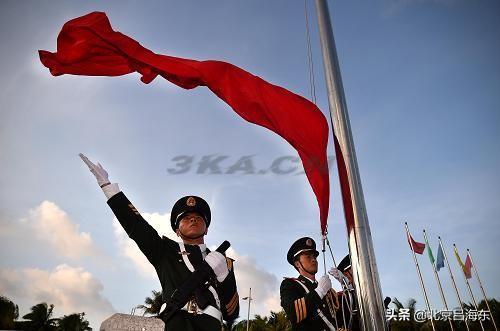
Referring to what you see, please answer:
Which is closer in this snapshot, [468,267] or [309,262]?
[309,262]

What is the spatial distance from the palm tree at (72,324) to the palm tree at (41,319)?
137 cm

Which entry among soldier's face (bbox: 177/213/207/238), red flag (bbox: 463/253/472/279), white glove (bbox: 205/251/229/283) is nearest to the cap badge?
soldier's face (bbox: 177/213/207/238)

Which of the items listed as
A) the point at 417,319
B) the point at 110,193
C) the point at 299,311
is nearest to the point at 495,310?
the point at 417,319

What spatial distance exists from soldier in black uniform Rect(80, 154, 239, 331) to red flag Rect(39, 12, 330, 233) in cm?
136

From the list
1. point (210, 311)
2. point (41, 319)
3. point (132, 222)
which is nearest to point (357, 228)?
point (210, 311)

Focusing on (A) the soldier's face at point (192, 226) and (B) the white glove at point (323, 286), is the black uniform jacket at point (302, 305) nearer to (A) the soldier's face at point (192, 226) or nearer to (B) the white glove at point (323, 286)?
(B) the white glove at point (323, 286)

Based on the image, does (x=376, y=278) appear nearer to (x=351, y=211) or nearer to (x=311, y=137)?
(x=351, y=211)

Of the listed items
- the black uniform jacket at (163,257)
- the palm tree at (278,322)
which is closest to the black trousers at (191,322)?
the black uniform jacket at (163,257)

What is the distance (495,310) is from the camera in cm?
3338

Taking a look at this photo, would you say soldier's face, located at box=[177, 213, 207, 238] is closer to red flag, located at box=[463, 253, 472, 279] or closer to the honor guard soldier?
the honor guard soldier

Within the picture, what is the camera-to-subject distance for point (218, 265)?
10.7 feet

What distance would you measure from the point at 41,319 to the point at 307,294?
1799 inches

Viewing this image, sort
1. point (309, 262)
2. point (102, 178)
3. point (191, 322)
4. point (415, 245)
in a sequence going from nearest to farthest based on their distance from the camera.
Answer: point (191, 322), point (102, 178), point (309, 262), point (415, 245)

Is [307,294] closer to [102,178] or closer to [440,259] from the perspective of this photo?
[102,178]
